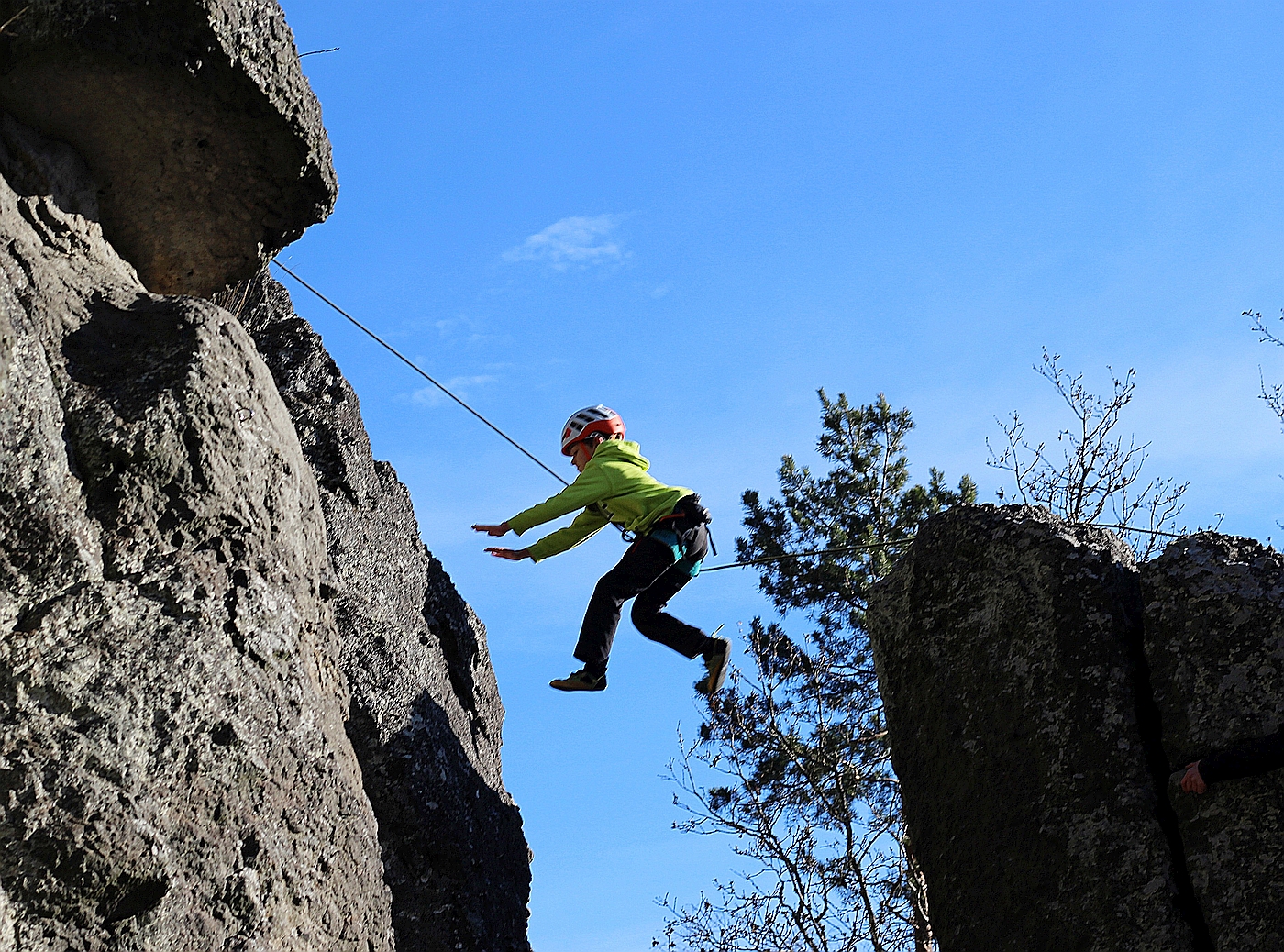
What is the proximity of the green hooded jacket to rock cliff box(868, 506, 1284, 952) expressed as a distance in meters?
1.75

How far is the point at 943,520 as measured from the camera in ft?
21.1

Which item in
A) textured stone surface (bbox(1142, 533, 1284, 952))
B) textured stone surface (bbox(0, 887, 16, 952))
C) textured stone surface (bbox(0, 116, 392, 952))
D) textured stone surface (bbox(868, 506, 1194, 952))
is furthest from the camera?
textured stone surface (bbox(868, 506, 1194, 952))

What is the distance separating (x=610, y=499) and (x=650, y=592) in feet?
1.87

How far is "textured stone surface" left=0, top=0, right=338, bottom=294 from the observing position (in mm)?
5473

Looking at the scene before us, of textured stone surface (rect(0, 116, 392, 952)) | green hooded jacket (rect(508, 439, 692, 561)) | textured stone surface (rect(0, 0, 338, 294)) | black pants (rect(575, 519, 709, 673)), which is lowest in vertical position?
textured stone surface (rect(0, 116, 392, 952))

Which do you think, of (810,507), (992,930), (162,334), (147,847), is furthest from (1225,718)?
(810,507)

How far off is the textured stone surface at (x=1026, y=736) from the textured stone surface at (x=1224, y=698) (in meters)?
0.14

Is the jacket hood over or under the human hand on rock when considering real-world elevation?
over

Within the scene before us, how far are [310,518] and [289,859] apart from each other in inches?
61.5

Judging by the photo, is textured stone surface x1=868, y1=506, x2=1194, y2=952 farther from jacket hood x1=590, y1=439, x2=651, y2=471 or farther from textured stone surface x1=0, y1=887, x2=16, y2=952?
textured stone surface x1=0, y1=887, x2=16, y2=952

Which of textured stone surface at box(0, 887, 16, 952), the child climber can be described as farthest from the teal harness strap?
textured stone surface at box(0, 887, 16, 952)

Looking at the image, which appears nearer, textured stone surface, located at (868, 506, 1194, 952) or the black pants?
textured stone surface, located at (868, 506, 1194, 952)

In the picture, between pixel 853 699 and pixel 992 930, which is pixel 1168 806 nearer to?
pixel 992 930

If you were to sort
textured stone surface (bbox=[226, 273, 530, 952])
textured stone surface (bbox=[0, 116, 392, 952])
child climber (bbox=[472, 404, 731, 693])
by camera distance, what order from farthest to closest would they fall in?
child climber (bbox=[472, 404, 731, 693])
textured stone surface (bbox=[226, 273, 530, 952])
textured stone surface (bbox=[0, 116, 392, 952])
